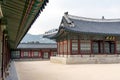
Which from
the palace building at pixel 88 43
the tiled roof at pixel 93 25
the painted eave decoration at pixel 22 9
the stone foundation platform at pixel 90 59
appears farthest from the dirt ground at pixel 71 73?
the tiled roof at pixel 93 25

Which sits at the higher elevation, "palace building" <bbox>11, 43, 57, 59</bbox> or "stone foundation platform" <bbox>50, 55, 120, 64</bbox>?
"palace building" <bbox>11, 43, 57, 59</bbox>

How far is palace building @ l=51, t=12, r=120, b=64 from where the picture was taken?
119 feet

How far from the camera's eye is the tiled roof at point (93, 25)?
39.3 metres

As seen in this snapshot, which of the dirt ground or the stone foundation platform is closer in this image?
the dirt ground

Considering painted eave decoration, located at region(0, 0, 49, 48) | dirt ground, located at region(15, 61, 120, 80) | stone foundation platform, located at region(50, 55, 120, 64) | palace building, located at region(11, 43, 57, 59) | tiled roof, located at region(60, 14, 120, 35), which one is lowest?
Answer: dirt ground, located at region(15, 61, 120, 80)

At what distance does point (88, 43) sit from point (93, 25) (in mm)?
6643

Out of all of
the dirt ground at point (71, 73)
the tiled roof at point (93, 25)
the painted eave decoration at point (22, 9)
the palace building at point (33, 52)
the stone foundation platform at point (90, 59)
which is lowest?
the dirt ground at point (71, 73)

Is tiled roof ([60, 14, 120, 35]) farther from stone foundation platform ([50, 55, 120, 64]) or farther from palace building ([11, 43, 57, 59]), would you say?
palace building ([11, 43, 57, 59])

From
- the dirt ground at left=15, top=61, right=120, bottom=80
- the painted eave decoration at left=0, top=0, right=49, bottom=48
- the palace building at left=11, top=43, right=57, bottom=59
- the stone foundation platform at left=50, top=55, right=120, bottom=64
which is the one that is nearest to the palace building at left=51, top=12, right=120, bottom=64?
the stone foundation platform at left=50, top=55, right=120, bottom=64

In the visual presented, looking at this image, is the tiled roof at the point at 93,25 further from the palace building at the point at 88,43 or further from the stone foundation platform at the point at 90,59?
the stone foundation platform at the point at 90,59

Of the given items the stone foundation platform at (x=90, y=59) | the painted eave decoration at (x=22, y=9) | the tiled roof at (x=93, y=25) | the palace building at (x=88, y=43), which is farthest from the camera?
the tiled roof at (x=93, y=25)

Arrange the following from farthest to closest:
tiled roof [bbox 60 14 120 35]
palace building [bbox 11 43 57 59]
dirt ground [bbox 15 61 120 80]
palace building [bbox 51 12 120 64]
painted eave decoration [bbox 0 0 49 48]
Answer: palace building [bbox 11 43 57 59], tiled roof [bbox 60 14 120 35], palace building [bbox 51 12 120 64], dirt ground [bbox 15 61 120 80], painted eave decoration [bbox 0 0 49 48]

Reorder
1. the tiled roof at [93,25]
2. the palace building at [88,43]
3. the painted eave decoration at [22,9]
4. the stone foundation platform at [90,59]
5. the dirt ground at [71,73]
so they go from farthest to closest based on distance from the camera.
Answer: the tiled roof at [93,25]
the palace building at [88,43]
the stone foundation platform at [90,59]
the dirt ground at [71,73]
the painted eave decoration at [22,9]

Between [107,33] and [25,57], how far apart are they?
24898mm
